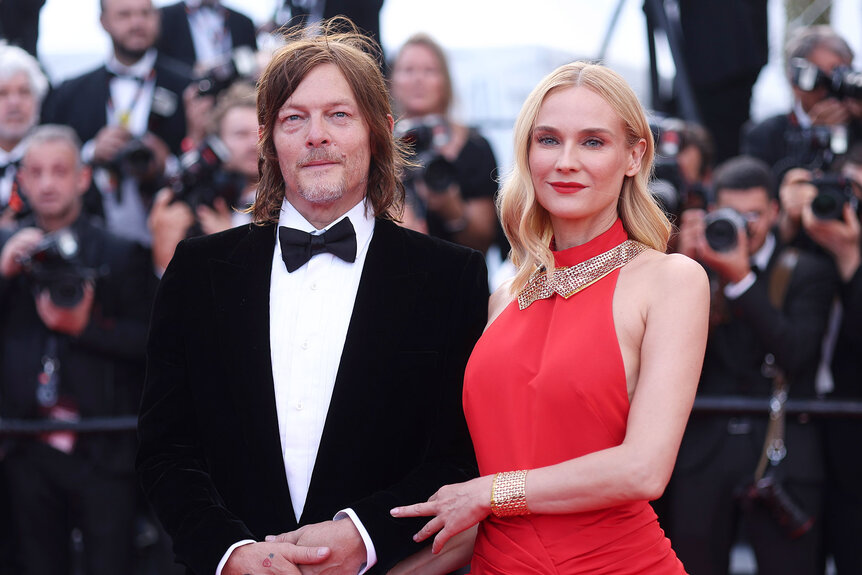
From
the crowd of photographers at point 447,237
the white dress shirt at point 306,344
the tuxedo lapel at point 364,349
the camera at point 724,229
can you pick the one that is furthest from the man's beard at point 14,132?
the camera at point 724,229

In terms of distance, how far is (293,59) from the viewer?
7.05 feet

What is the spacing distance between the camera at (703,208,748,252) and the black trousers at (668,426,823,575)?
704mm

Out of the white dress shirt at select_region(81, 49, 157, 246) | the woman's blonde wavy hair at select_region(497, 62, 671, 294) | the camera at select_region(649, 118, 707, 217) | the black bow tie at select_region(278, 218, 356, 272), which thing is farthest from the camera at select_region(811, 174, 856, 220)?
the white dress shirt at select_region(81, 49, 157, 246)

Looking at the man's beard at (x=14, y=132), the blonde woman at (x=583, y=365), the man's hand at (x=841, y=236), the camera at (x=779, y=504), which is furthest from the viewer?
the man's beard at (x=14, y=132)

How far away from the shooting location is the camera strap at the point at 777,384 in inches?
137

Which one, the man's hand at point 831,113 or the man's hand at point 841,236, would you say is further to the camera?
the man's hand at point 831,113

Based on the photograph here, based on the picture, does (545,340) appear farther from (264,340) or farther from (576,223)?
(264,340)

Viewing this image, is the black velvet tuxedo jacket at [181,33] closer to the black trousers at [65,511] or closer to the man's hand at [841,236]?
the black trousers at [65,511]

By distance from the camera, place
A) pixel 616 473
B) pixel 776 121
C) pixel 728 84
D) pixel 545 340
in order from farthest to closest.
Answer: pixel 728 84 < pixel 776 121 < pixel 545 340 < pixel 616 473

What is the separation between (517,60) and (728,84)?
978mm

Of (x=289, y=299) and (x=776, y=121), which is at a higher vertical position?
(x=776, y=121)

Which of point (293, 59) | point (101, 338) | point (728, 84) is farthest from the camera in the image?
point (728, 84)

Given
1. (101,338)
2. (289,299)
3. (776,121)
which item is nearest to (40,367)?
(101,338)

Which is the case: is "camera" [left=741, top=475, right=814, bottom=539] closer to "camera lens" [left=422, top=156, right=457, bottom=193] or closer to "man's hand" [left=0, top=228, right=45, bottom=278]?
"camera lens" [left=422, top=156, right=457, bottom=193]
